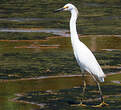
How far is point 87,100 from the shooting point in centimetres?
1195

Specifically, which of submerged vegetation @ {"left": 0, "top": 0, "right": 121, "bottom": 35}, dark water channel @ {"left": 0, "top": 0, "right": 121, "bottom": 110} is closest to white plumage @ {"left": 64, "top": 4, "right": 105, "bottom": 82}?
dark water channel @ {"left": 0, "top": 0, "right": 121, "bottom": 110}

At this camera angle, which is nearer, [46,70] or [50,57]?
[46,70]

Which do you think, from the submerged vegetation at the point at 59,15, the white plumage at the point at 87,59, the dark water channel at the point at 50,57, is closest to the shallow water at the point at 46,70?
the dark water channel at the point at 50,57

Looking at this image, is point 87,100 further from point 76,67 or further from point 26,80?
point 76,67

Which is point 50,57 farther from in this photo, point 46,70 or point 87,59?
point 87,59

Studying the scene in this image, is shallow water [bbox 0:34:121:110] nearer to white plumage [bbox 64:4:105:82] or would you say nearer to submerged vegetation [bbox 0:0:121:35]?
white plumage [bbox 64:4:105:82]

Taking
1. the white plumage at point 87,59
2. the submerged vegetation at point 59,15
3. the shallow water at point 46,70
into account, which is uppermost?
the white plumage at point 87,59

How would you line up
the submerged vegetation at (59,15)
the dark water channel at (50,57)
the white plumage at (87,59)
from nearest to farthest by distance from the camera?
the white plumage at (87,59), the dark water channel at (50,57), the submerged vegetation at (59,15)

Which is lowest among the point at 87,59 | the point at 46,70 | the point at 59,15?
the point at 46,70

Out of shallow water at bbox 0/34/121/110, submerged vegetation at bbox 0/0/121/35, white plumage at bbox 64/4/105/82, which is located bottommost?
shallow water at bbox 0/34/121/110

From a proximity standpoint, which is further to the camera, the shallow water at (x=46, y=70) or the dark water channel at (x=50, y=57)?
the dark water channel at (x=50, y=57)

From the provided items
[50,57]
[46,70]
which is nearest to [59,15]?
[50,57]

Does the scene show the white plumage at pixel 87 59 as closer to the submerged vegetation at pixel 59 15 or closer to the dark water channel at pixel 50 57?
the dark water channel at pixel 50 57

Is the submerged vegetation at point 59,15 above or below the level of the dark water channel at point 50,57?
above
